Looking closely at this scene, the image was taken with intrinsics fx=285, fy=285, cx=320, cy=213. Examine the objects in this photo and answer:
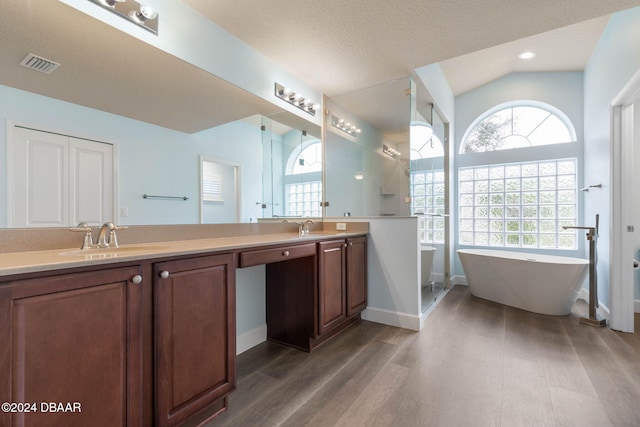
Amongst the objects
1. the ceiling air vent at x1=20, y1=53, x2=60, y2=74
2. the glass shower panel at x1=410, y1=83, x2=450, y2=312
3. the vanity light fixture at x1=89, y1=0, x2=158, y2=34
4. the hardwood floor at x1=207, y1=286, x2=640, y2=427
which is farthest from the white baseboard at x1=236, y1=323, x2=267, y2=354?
the vanity light fixture at x1=89, y1=0, x2=158, y2=34

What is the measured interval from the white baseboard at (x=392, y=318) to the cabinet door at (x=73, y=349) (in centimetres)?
209

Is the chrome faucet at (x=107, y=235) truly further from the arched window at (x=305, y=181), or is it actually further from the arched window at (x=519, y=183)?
the arched window at (x=519, y=183)

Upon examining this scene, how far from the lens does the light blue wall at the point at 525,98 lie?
3.71 metres

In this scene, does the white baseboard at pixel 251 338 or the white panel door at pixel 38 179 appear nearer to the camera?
the white panel door at pixel 38 179

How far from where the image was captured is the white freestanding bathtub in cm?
281

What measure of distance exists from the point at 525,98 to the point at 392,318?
3650 mm

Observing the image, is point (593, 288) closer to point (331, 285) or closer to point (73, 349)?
point (331, 285)

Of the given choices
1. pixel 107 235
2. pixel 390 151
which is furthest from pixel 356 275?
pixel 107 235

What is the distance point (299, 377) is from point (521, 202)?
3942 millimetres

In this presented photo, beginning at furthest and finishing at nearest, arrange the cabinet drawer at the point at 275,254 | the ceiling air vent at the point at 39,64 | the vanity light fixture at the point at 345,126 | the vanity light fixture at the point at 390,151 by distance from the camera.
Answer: the vanity light fixture at the point at 345,126
the vanity light fixture at the point at 390,151
the cabinet drawer at the point at 275,254
the ceiling air vent at the point at 39,64

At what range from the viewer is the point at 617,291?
2473mm

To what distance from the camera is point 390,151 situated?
3037mm

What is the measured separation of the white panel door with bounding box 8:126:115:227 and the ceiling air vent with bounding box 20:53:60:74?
307mm

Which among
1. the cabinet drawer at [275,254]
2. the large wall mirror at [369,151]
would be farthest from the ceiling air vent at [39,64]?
the large wall mirror at [369,151]
